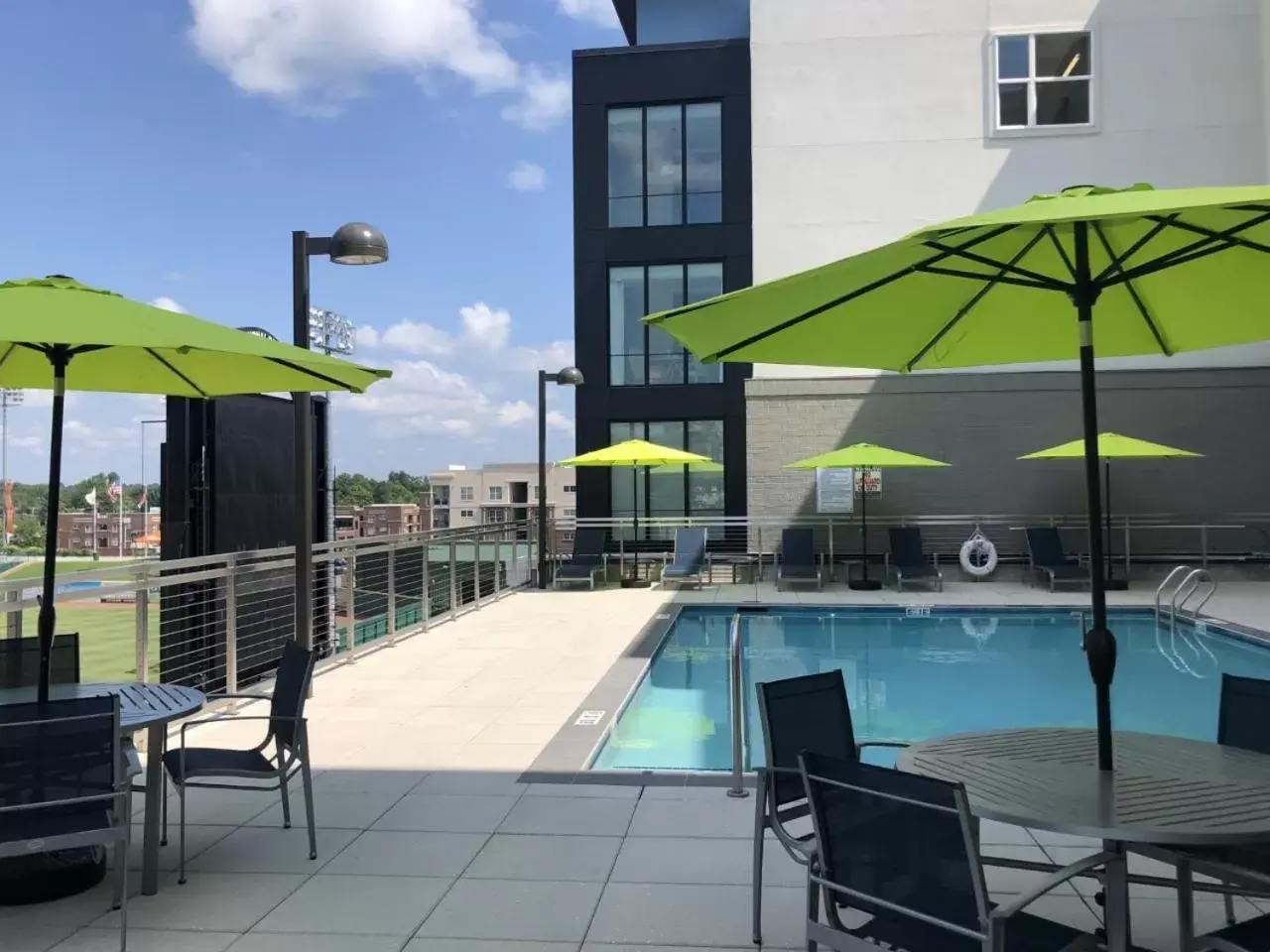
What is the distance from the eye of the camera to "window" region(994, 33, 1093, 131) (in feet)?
52.7

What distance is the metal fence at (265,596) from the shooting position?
5484mm

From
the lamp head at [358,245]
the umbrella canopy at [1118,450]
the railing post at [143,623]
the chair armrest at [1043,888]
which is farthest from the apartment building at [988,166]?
the chair armrest at [1043,888]

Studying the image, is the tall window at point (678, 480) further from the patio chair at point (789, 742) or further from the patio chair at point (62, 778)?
the patio chair at point (62, 778)

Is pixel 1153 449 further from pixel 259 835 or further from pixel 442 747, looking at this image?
pixel 259 835

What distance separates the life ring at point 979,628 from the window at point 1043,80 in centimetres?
846

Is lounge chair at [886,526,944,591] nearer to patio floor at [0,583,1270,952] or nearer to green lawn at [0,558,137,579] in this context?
patio floor at [0,583,1270,952]

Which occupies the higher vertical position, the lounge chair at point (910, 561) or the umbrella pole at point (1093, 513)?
the umbrella pole at point (1093, 513)

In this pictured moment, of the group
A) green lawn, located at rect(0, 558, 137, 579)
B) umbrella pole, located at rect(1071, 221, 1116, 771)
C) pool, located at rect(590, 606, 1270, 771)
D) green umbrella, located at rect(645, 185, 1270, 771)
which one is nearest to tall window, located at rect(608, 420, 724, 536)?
pool, located at rect(590, 606, 1270, 771)

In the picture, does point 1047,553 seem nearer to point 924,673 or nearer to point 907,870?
point 924,673

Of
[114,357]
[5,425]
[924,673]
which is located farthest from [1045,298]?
[5,425]

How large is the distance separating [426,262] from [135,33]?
25.4ft

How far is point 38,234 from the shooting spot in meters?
39.7

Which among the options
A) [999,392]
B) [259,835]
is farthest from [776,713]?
[999,392]

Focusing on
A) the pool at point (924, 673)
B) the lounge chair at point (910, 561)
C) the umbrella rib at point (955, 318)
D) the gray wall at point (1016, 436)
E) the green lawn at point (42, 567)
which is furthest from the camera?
the gray wall at point (1016, 436)
